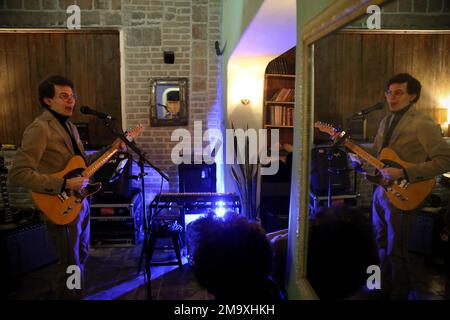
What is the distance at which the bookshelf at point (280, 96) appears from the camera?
5.03 metres

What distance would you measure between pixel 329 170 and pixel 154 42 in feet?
14.6

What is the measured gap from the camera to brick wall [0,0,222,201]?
16.1ft

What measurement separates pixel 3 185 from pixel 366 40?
3.69 m

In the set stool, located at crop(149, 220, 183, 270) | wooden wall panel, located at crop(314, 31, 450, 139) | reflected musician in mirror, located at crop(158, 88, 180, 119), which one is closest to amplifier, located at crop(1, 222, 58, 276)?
stool, located at crop(149, 220, 183, 270)

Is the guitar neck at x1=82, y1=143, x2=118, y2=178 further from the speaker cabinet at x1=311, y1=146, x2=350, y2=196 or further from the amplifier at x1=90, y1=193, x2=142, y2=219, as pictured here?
the speaker cabinet at x1=311, y1=146, x2=350, y2=196

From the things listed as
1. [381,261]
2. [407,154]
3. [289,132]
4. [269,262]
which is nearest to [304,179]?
[269,262]

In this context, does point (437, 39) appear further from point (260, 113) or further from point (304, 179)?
point (260, 113)

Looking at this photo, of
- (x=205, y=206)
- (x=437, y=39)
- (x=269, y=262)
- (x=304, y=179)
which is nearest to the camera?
(x=437, y=39)

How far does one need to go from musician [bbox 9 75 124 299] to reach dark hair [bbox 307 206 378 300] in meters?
2.28

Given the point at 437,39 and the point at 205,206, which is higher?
the point at 437,39

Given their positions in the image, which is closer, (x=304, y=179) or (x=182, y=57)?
(x=304, y=179)

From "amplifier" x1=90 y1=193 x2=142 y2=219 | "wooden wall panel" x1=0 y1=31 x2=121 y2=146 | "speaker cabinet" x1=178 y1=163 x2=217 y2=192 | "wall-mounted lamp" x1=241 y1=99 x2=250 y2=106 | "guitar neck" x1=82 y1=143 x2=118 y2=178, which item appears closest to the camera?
"guitar neck" x1=82 y1=143 x2=118 y2=178

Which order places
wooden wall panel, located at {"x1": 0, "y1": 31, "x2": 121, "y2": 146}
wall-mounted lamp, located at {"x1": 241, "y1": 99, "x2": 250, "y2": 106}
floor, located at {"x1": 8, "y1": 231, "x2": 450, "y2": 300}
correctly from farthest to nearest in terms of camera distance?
wooden wall panel, located at {"x1": 0, "y1": 31, "x2": 121, "y2": 146} → wall-mounted lamp, located at {"x1": 241, "y1": 99, "x2": 250, "y2": 106} → floor, located at {"x1": 8, "y1": 231, "x2": 450, "y2": 300}

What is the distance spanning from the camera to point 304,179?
1424mm
